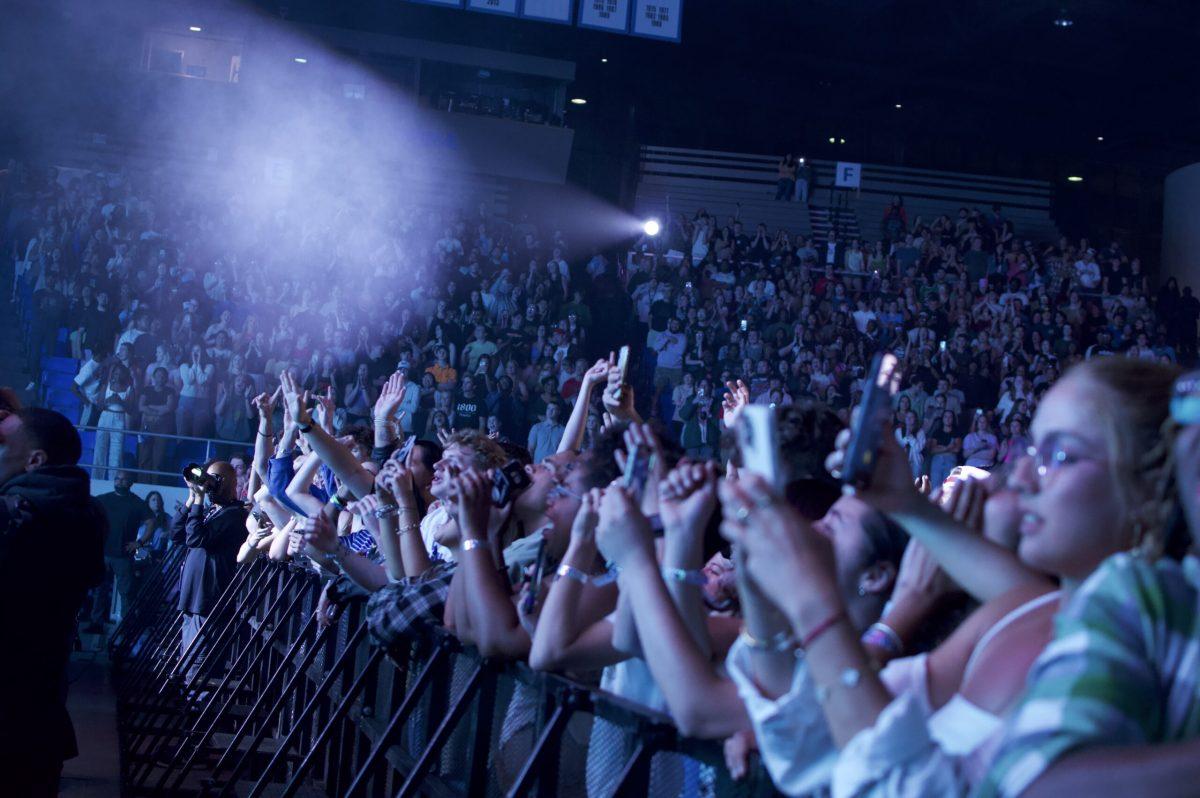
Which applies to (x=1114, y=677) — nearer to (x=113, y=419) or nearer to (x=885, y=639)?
(x=885, y=639)

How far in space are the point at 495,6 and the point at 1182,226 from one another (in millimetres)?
12792

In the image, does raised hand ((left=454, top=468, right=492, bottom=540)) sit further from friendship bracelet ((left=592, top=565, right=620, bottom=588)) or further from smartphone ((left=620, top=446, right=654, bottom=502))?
smartphone ((left=620, top=446, right=654, bottom=502))

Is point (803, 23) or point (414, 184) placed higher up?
point (803, 23)

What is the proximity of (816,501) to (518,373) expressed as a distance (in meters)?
12.4

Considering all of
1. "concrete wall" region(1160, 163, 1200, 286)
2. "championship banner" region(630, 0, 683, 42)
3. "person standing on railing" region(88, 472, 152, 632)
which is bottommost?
"person standing on railing" region(88, 472, 152, 632)

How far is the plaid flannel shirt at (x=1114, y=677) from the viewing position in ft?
3.53

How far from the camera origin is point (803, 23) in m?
18.7

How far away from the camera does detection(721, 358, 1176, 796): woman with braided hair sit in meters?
1.28

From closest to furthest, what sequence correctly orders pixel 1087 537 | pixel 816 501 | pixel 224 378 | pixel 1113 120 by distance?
1. pixel 1087 537
2. pixel 816 501
3. pixel 224 378
4. pixel 1113 120

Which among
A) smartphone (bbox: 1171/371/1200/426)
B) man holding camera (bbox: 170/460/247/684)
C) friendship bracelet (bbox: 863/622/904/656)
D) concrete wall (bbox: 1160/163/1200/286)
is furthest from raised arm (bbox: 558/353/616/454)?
concrete wall (bbox: 1160/163/1200/286)

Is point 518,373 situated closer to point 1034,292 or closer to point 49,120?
point 1034,292

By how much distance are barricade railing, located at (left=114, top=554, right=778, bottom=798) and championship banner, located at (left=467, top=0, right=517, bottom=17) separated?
10.6m

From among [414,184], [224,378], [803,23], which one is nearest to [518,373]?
[224,378]

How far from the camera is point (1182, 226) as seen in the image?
68.5ft
